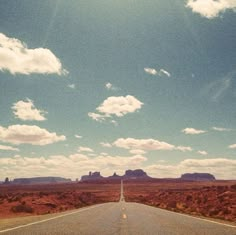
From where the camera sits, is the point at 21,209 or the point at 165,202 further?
the point at 165,202

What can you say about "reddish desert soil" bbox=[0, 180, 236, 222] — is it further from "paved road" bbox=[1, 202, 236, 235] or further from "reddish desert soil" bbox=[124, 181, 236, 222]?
"paved road" bbox=[1, 202, 236, 235]

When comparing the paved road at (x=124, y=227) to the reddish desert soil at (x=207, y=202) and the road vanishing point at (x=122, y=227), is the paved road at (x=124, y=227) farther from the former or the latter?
the reddish desert soil at (x=207, y=202)

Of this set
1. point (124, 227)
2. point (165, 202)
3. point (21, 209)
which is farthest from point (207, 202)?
point (124, 227)

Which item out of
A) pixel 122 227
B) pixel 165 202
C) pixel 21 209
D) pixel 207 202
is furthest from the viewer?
pixel 165 202

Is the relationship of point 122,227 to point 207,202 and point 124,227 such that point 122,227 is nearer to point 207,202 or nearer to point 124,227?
point 124,227

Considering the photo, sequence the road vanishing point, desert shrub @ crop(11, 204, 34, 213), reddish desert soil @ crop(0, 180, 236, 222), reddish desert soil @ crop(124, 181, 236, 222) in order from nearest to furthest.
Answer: the road vanishing point < reddish desert soil @ crop(124, 181, 236, 222) < reddish desert soil @ crop(0, 180, 236, 222) < desert shrub @ crop(11, 204, 34, 213)

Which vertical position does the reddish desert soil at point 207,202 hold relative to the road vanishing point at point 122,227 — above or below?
above

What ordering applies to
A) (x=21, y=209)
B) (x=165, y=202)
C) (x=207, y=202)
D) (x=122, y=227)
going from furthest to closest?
(x=165, y=202), (x=207, y=202), (x=21, y=209), (x=122, y=227)

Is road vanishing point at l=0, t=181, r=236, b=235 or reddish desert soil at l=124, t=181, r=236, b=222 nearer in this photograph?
road vanishing point at l=0, t=181, r=236, b=235

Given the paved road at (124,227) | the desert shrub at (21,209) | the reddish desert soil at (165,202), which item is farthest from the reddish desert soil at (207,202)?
the desert shrub at (21,209)

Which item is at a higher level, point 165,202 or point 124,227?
point 165,202

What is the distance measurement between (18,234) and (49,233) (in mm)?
→ 1046

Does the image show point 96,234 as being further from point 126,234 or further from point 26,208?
point 26,208

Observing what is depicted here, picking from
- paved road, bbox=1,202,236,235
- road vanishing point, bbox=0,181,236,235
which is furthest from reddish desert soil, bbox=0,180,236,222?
paved road, bbox=1,202,236,235
